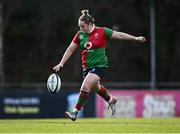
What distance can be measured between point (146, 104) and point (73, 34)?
16581 mm

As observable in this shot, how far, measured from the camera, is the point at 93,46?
49.3 feet

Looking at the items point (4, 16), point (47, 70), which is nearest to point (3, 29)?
point (4, 16)

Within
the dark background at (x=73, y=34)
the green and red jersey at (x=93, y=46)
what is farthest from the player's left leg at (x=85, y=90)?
the dark background at (x=73, y=34)

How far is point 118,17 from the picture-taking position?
44094 millimetres

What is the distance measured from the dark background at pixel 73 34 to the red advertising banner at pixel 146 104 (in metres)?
13.4

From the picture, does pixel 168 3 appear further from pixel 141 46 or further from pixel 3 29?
pixel 3 29

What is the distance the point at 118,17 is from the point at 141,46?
8.16ft

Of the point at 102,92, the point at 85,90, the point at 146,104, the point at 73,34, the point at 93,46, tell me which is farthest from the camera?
the point at 73,34

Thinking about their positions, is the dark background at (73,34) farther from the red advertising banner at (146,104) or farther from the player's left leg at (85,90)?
the player's left leg at (85,90)

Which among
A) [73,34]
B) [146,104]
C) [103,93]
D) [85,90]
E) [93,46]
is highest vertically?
[73,34]

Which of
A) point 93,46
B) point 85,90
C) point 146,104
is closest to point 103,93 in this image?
point 85,90

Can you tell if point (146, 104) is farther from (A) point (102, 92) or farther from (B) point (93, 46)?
(B) point (93, 46)

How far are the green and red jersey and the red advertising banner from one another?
41.3ft

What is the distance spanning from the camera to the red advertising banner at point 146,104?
2773 cm
